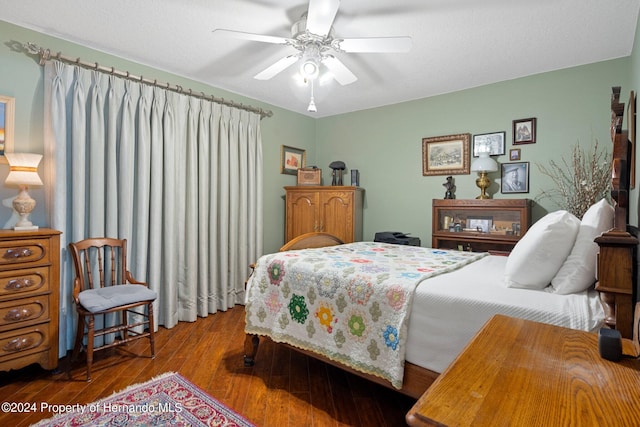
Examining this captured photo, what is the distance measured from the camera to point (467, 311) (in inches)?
59.4

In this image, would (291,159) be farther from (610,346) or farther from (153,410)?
(610,346)

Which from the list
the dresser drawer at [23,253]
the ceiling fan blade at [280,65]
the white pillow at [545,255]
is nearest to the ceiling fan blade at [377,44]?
the ceiling fan blade at [280,65]

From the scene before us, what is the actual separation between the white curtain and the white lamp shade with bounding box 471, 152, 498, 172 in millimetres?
2460

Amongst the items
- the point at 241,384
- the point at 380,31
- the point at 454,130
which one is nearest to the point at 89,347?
the point at 241,384

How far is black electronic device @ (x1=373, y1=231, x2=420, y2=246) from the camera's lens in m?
3.89

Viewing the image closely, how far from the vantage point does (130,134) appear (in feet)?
9.78

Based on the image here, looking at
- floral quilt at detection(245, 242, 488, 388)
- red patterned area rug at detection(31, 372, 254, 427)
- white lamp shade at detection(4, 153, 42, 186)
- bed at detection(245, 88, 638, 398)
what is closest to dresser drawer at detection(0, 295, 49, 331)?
red patterned area rug at detection(31, 372, 254, 427)

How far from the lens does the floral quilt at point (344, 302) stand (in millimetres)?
1735

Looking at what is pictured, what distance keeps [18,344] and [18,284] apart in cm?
38

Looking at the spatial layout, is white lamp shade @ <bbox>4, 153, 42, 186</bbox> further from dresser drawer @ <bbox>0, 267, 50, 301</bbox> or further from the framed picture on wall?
dresser drawer @ <bbox>0, 267, 50, 301</bbox>

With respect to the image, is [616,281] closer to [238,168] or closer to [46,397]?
[46,397]

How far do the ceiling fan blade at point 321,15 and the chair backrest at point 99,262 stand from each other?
2275 mm

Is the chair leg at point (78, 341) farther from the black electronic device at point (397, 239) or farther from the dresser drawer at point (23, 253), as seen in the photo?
the black electronic device at point (397, 239)

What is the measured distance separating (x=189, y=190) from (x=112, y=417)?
2.15 meters
